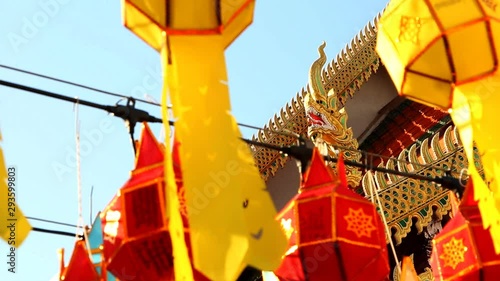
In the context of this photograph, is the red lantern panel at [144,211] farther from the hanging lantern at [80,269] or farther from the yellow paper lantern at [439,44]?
the yellow paper lantern at [439,44]

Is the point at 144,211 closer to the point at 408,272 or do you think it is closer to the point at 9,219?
the point at 9,219

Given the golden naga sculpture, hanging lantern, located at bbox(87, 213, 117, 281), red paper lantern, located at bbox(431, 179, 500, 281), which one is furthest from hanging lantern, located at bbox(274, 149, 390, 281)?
the golden naga sculpture

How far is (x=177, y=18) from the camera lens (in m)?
3.83

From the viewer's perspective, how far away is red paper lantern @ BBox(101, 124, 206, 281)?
3.91m

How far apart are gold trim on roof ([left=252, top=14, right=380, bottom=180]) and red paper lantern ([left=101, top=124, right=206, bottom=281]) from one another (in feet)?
18.8

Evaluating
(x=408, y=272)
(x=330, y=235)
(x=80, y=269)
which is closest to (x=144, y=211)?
(x=80, y=269)

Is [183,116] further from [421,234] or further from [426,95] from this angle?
[421,234]

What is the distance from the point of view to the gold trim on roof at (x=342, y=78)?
32.1ft

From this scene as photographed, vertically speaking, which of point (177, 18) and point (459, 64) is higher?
point (177, 18)

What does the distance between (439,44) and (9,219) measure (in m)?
1.92

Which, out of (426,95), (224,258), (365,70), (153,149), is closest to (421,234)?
(365,70)

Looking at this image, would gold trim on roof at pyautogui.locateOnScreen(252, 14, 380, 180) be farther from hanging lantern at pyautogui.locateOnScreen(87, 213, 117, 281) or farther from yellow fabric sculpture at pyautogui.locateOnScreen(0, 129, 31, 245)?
yellow fabric sculpture at pyautogui.locateOnScreen(0, 129, 31, 245)

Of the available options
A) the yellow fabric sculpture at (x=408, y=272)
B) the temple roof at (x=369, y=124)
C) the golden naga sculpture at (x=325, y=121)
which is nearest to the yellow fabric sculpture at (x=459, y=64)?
the yellow fabric sculpture at (x=408, y=272)

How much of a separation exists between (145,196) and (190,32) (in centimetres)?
68
